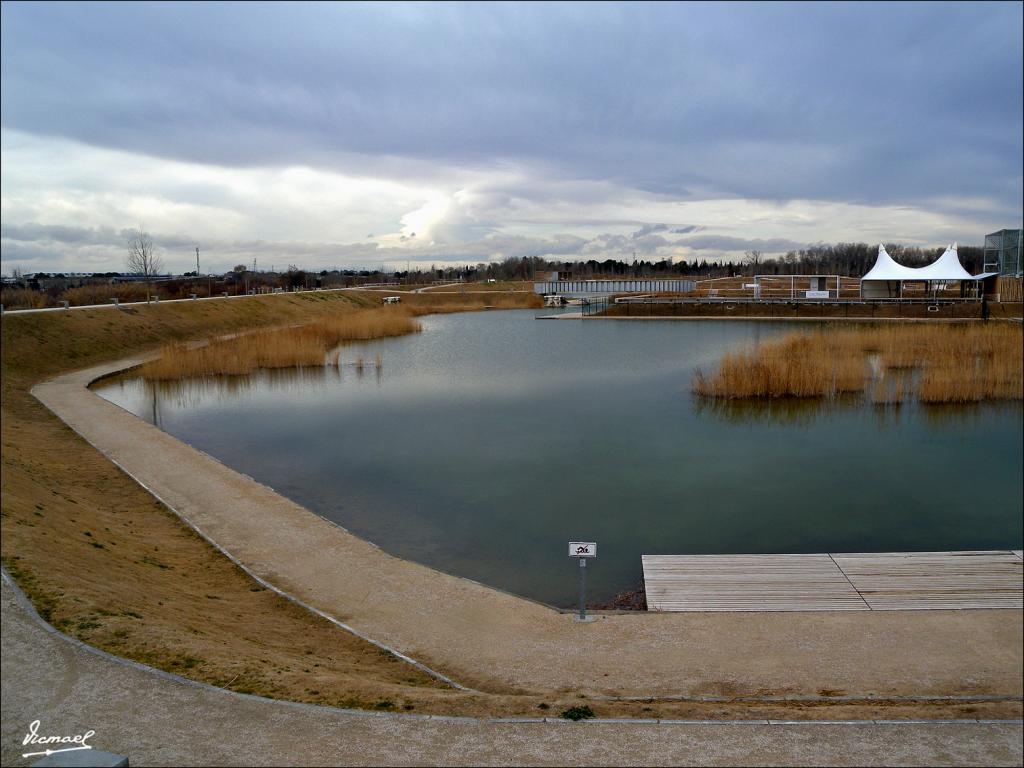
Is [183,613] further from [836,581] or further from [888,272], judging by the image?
[888,272]

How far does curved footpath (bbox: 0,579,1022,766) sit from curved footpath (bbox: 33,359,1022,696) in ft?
3.24

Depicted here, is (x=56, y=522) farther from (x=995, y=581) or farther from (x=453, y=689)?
(x=995, y=581)

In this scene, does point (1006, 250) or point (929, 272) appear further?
point (929, 272)

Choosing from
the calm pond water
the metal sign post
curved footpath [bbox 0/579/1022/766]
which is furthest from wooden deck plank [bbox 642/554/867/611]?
curved footpath [bbox 0/579/1022/766]

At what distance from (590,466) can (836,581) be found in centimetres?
525

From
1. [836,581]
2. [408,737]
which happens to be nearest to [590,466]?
[836,581]

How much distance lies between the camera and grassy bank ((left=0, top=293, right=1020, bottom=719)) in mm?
4430

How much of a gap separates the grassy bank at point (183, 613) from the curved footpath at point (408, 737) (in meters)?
0.23

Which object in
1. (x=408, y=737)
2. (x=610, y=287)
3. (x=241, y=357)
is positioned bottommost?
(x=408, y=737)

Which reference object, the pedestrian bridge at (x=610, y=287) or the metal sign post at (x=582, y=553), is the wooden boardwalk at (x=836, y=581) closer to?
the metal sign post at (x=582, y=553)

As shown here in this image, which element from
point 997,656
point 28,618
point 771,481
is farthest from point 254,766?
point 771,481

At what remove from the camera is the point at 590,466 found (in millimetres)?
12008

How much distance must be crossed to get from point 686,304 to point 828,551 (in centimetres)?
3926

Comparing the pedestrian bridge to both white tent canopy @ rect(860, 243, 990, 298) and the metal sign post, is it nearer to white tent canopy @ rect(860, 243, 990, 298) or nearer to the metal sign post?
white tent canopy @ rect(860, 243, 990, 298)
